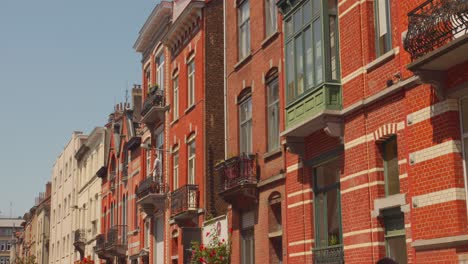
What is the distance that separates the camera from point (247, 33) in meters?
27.4

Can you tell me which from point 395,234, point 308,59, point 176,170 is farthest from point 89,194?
point 395,234

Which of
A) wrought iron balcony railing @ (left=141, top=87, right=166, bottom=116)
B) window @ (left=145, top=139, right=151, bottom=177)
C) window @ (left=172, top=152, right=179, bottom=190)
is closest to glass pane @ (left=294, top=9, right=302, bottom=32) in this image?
window @ (left=172, top=152, right=179, bottom=190)

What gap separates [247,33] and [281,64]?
13.9 ft

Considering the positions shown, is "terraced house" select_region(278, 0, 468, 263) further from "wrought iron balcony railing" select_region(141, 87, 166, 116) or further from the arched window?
"wrought iron balcony railing" select_region(141, 87, 166, 116)

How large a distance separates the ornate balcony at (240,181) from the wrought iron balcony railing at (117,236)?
2029cm

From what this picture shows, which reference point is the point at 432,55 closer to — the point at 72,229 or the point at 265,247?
the point at 265,247

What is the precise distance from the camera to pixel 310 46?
66.4ft

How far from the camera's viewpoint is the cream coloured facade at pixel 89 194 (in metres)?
55.8

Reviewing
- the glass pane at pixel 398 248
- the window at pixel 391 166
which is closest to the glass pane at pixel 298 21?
the window at pixel 391 166

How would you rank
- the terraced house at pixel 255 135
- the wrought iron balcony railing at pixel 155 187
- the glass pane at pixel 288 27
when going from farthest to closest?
the wrought iron balcony railing at pixel 155 187 → the terraced house at pixel 255 135 → the glass pane at pixel 288 27

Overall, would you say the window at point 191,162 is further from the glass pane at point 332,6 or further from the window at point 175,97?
the glass pane at point 332,6

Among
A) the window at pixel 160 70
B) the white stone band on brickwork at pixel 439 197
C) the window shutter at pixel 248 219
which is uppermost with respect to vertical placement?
the window at pixel 160 70

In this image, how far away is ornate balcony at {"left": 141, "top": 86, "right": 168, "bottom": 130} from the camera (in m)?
36.8

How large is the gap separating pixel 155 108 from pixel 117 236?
497 inches
